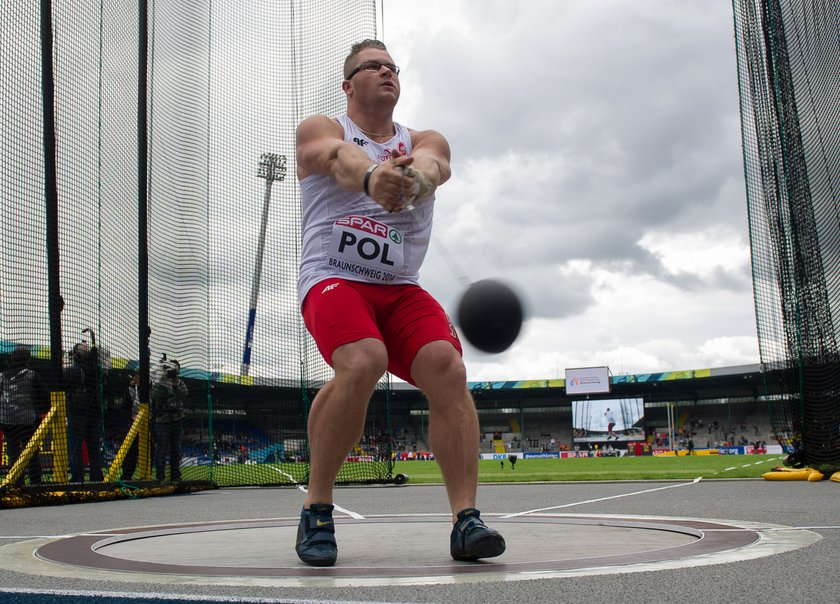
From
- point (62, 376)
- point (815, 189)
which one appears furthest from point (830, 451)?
point (62, 376)

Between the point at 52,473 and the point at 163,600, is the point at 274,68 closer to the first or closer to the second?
the point at 52,473

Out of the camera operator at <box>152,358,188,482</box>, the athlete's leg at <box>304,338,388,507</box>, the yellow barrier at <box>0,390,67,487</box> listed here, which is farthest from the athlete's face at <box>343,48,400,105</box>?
the camera operator at <box>152,358,188,482</box>

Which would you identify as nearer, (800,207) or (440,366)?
(440,366)

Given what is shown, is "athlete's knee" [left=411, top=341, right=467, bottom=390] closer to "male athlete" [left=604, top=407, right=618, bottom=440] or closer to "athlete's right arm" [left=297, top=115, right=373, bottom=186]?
"athlete's right arm" [left=297, top=115, right=373, bottom=186]

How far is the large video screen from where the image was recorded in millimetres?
56000

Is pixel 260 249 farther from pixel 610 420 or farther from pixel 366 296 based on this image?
pixel 610 420

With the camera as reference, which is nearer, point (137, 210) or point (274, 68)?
point (137, 210)

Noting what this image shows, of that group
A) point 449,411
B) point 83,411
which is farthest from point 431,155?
point 83,411

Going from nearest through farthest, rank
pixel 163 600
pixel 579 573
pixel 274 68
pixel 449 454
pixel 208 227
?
pixel 163 600, pixel 579 573, pixel 449 454, pixel 208 227, pixel 274 68

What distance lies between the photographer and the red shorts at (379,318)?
295 centimetres

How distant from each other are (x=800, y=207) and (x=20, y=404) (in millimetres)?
8819

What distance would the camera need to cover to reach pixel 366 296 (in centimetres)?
308

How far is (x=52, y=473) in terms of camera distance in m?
7.94

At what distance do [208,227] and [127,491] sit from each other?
11.7 feet
